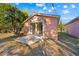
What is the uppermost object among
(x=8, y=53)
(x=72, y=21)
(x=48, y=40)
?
(x=72, y=21)

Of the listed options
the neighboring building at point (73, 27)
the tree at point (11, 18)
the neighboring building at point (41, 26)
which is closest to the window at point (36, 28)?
the neighboring building at point (41, 26)

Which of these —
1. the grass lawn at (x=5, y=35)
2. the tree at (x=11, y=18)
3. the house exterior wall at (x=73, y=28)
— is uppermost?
the tree at (x=11, y=18)

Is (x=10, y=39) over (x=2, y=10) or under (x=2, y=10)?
under

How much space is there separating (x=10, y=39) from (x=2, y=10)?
18.9 inches

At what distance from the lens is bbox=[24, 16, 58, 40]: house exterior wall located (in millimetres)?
2861

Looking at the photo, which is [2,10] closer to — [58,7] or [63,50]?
[58,7]

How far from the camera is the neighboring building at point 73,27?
2821mm

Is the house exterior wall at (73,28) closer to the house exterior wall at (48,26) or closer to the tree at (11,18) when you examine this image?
the house exterior wall at (48,26)

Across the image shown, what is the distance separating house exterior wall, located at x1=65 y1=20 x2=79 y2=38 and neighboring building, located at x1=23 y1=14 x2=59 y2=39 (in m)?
0.19

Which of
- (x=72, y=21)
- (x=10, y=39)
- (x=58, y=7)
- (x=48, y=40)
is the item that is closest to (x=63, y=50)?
(x=48, y=40)

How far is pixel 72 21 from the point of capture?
9.30ft

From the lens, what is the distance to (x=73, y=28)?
284 cm

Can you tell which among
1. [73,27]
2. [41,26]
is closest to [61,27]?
[73,27]

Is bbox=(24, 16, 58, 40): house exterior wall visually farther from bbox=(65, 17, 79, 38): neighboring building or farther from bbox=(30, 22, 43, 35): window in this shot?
bbox=(65, 17, 79, 38): neighboring building
